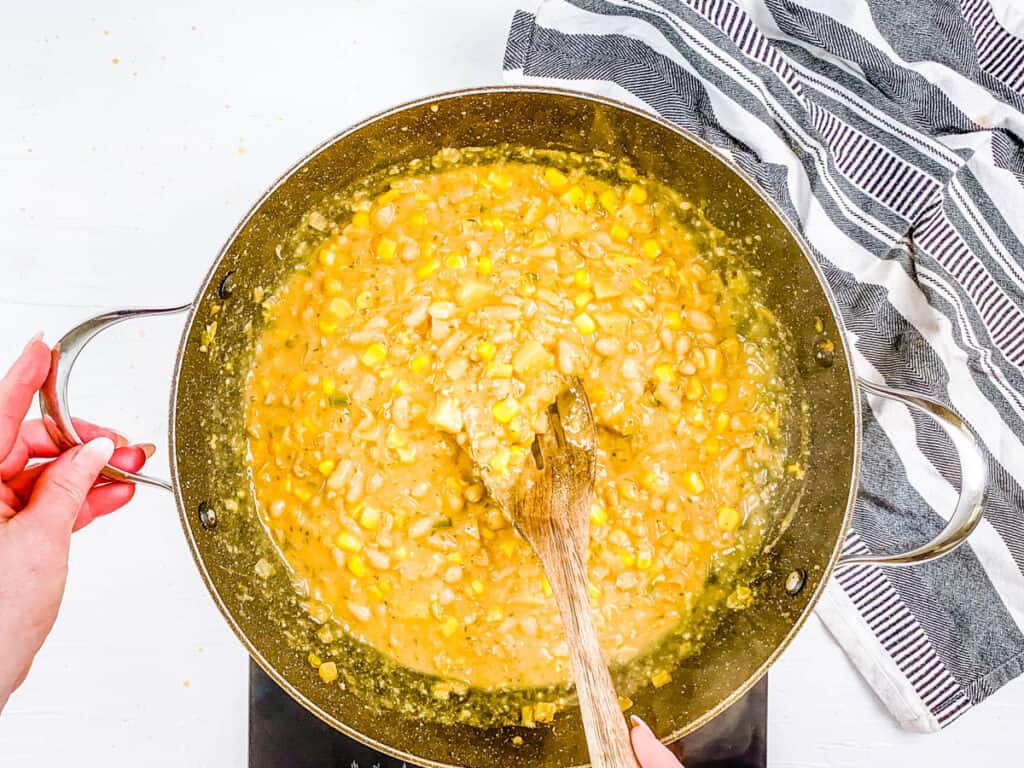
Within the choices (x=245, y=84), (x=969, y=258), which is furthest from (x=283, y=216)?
(x=969, y=258)

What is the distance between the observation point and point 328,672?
2.30 m

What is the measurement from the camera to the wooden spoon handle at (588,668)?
5.92 feet

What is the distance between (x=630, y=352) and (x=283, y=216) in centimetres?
92

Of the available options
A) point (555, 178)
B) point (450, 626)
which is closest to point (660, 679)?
point (450, 626)

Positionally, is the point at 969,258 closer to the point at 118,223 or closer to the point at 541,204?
the point at 541,204

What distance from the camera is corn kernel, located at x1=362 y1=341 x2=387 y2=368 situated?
222 cm

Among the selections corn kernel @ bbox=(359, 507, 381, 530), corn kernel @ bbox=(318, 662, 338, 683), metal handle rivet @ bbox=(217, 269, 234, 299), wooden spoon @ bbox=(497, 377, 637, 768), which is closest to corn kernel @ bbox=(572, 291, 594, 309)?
wooden spoon @ bbox=(497, 377, 637, 768)

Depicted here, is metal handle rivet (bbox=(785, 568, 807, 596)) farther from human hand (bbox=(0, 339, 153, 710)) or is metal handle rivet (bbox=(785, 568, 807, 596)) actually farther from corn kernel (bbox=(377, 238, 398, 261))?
human hand (bbox=(0, 339, 153, 710))

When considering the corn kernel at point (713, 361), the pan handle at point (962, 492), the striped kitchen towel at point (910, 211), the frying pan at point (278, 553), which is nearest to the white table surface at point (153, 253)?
the striped kitchen towel at point (910, 211)

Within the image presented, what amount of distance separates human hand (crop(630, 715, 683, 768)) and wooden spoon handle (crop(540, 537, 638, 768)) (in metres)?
0.18

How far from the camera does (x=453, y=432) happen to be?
2.19 m

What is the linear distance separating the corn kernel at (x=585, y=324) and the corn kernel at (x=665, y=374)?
187 mm

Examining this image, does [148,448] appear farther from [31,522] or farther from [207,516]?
[31,522]

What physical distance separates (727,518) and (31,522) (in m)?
1.63
